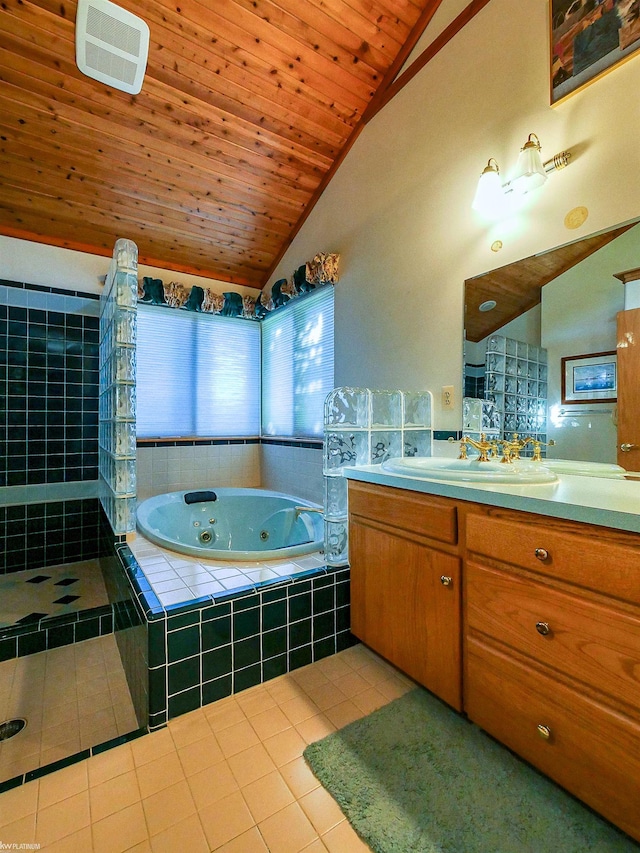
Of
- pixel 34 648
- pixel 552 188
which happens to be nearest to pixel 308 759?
pixel 34 648

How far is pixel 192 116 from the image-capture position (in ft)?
7.45

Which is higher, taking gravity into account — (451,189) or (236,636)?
(451,189)

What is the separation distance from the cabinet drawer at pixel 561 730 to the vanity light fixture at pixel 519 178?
1.70m

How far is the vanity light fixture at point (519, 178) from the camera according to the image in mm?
1513

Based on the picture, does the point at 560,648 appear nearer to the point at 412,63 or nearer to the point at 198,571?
the point at 198,571

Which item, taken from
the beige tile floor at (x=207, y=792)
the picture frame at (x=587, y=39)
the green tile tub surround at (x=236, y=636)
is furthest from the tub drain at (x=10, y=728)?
the picture frame at (x=587, y=39)

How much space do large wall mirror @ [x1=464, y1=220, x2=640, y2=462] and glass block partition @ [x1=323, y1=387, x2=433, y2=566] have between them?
1.48ft

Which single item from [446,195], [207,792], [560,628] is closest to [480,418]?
[560,628]

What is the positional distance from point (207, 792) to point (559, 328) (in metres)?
1.90

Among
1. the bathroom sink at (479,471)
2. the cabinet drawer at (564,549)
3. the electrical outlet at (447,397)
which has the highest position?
the electrical outlet at (447,397)

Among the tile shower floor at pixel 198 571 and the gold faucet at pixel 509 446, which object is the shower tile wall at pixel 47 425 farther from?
the gold faucet at pixel 509 446

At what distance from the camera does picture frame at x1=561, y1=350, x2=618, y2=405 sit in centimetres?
137

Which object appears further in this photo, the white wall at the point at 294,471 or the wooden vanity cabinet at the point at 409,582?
the white wall at the point at 294,471

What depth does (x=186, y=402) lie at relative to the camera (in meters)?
3.34
